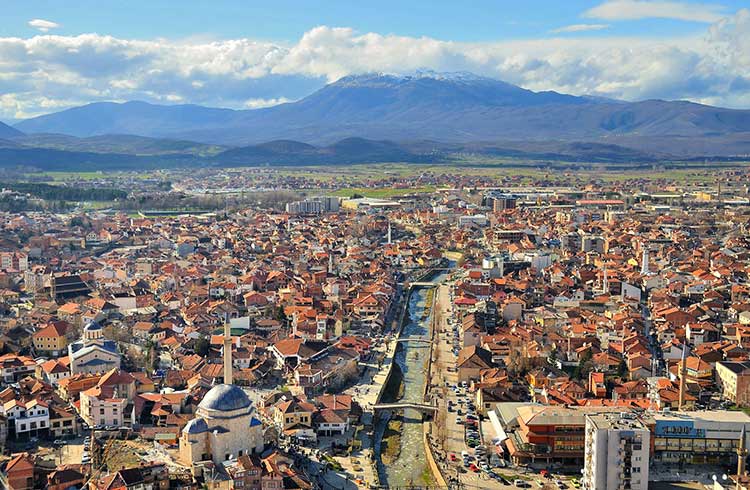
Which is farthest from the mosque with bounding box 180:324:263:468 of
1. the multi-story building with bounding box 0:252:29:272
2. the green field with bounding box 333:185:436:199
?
the green field with bounding box 333:185:436:199

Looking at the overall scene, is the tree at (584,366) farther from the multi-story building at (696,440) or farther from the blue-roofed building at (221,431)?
the blue-roofed building at (221,431)

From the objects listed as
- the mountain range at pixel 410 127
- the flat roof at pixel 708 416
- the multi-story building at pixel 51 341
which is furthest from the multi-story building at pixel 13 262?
the mountain range at pixel 410 127

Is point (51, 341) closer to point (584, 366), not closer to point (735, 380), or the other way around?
point (584, 366)

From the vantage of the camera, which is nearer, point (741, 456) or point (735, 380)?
point (741, 456)

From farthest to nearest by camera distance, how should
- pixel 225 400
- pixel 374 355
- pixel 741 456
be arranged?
pixel 374 355, pixel 225 400, pixel 741 456

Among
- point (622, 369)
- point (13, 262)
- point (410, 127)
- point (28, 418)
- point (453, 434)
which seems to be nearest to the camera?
point (28, 418)

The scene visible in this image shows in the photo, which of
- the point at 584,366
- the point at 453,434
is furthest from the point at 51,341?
the point at 584,366

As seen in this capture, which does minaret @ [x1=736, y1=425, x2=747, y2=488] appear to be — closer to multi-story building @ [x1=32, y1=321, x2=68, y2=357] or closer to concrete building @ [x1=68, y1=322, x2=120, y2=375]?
concrete building @ [x1=68, y1=322, x2=120, y2=375]
